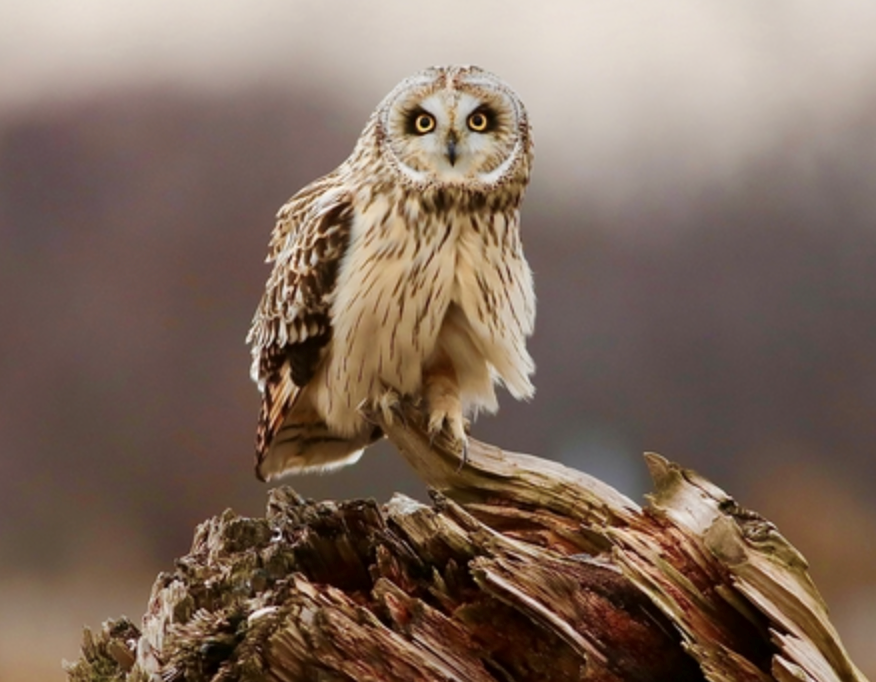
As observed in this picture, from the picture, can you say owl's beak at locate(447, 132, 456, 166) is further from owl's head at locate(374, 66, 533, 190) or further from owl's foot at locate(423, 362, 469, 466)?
owl's foot at locate(423, 362, 469, 466)

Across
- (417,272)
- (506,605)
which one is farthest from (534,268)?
(506,605)

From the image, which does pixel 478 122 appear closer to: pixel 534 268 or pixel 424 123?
pixel 424 123

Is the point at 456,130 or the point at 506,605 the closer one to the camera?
the point at 506,605

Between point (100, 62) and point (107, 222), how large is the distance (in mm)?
377

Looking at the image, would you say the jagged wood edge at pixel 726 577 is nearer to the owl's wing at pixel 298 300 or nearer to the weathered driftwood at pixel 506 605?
the weathered driftwood at pixel 506 605

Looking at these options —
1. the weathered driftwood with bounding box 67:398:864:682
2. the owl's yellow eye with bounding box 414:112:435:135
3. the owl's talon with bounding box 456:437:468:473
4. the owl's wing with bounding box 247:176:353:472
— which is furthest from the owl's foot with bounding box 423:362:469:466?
A: the owl's yellow eye with bounding box 414:112:435:135

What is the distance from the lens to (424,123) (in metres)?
1.82

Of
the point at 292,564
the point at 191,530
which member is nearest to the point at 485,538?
the point at 292,564

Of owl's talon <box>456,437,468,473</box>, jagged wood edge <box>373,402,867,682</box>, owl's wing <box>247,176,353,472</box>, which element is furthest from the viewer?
owl's wing <box>247,176,353,472</box>

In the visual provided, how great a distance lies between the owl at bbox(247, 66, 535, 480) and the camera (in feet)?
5.97

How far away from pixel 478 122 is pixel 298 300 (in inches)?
19.8

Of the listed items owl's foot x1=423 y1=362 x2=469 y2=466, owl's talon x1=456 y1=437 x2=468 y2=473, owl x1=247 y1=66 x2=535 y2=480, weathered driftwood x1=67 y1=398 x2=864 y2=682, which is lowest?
weathered driftwood x1=67 y1=398 x2=864 y2=682

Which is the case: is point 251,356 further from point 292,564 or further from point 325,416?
point 292,564

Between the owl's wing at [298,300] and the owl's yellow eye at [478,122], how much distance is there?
307mm
